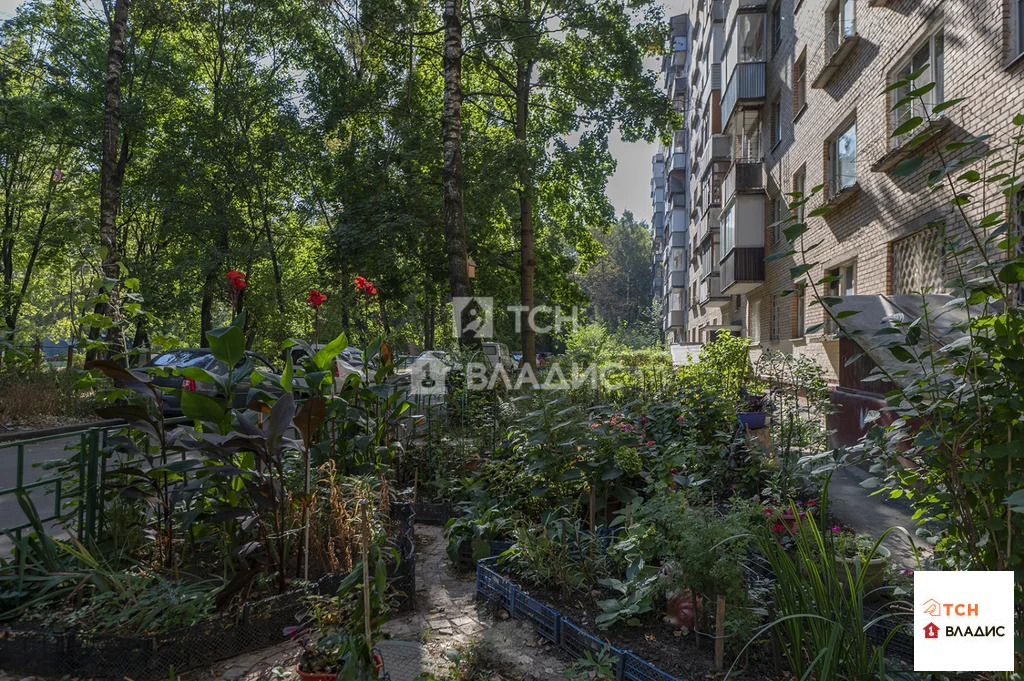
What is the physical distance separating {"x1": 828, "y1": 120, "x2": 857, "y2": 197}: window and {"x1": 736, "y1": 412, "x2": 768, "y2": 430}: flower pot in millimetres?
6072

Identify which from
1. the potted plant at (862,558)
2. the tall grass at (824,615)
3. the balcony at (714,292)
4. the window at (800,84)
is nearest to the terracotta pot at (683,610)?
the tall grass at (824,615)

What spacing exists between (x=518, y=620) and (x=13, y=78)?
78.9 ft

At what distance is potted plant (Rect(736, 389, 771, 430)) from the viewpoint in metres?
7.33

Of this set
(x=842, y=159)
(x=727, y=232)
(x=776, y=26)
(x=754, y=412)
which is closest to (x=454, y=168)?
(x=754, y=412)

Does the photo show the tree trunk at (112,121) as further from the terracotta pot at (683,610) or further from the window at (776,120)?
the window at (776,120)

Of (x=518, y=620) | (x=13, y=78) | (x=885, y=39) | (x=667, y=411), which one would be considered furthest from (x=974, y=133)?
(x=13, y=78)

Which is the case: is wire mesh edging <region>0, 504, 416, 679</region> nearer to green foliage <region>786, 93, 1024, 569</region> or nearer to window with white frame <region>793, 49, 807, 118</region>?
green foliage <region>786, 93, 1024, 569</region>

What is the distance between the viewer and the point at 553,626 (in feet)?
10.8

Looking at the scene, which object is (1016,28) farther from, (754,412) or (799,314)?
(799,314)

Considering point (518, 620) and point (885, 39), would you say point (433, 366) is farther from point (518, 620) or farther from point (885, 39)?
point (885, 39)

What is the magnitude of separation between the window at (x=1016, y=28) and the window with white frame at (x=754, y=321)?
11750mm

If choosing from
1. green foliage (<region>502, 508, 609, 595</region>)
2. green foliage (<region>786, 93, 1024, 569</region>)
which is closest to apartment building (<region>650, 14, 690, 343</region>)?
green foliage (<region>502, 508, 609, 595</region>)

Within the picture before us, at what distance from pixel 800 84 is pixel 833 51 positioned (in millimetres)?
2628

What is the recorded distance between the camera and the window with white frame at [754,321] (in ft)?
61.2
